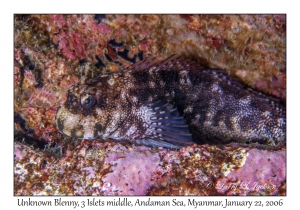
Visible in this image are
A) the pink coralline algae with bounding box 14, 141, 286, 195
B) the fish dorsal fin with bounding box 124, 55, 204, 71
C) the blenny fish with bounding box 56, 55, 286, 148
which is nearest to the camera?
the pink coralline algae with bounding box 14, 141, 286, 195

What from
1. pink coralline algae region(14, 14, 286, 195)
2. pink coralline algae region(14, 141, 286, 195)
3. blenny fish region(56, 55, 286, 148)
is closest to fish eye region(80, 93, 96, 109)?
blenny fish region(56, 55, 286, 148)

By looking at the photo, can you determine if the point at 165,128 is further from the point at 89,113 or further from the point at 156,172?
the point at 89,113

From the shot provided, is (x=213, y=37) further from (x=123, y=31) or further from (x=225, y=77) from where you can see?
(x=123, y=31)

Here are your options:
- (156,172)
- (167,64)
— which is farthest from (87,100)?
(156,172)

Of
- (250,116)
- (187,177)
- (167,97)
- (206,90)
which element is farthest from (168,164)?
(250,116)

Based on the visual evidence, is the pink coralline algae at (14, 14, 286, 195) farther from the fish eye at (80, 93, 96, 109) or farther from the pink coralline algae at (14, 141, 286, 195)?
the fish eye at (80, 93, 96, 109)
